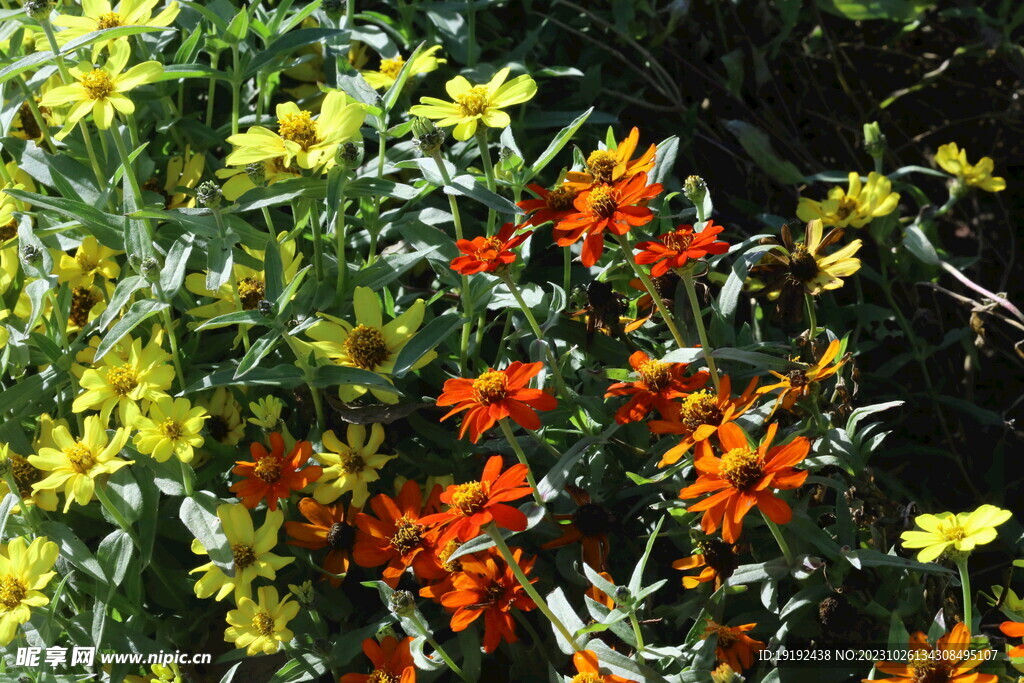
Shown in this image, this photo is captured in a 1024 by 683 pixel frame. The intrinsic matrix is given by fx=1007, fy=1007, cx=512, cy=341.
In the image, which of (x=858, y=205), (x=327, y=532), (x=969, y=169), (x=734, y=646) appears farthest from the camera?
(x=969, y=169)

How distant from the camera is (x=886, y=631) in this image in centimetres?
116

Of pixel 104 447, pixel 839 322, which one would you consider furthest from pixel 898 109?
pixel 104 447

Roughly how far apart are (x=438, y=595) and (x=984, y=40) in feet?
4.67

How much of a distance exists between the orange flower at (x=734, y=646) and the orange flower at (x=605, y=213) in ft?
1.38

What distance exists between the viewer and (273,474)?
1172 millimetres

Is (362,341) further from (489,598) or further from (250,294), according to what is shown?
(489,598)

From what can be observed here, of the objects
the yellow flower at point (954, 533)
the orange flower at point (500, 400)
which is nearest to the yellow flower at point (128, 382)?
the orange flower at point (500, 400)

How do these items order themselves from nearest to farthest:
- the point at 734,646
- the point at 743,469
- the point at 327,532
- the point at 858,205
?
1. the point at 743,469
2. the point at 734,646
3. the point at 327,532
4. the point at 858,205

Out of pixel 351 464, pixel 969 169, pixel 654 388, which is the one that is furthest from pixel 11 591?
pixel 969 169

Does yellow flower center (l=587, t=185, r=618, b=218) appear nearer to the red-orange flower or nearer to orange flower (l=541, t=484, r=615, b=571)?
the red-orange flower

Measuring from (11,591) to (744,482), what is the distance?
2.64 ft

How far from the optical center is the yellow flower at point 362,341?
1.18 metres

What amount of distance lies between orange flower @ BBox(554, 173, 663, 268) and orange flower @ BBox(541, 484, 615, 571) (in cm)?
29

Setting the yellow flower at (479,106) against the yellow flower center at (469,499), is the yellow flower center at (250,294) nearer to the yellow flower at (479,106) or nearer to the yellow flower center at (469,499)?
the yellow flower at (479,106)
